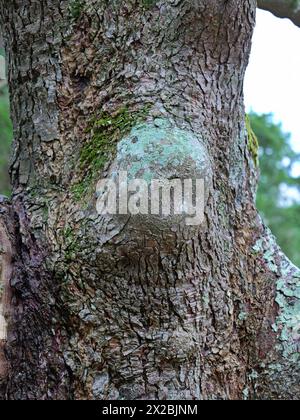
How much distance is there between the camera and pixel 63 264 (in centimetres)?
150

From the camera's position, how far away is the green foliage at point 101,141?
152cm

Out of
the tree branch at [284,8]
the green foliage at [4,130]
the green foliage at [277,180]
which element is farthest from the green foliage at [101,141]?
the green foliage at [277,180]

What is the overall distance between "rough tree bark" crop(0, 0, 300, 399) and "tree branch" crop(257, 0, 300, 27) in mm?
588

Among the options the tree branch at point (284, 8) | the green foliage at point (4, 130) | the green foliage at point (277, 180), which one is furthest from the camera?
the green foliage at point (277, 180)

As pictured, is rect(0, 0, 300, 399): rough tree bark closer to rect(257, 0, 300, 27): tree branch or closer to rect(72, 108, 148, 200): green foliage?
rect(72, 108, 148, 200): green foliage

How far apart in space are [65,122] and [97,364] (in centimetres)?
62

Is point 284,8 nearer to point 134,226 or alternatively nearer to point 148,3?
point 148,3

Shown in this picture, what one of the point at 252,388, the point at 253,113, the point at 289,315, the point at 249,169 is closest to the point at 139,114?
the point at 249,169

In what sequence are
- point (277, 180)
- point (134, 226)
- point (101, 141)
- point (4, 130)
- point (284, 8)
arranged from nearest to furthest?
point (134, 226)
point (101, 141)
point (284, 8)
point (4, 130)
point (277, 180)

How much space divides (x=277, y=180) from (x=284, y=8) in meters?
5.02

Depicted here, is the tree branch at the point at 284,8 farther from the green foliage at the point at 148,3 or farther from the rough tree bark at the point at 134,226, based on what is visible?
the green foliage at the point at 148,3

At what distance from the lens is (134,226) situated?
55.2 inches

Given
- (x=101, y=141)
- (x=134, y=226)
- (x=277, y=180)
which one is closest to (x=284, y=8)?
(x=101, y=141)
